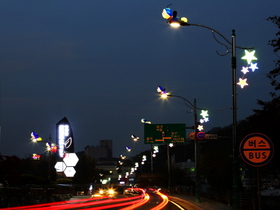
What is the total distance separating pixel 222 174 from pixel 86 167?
67001mm

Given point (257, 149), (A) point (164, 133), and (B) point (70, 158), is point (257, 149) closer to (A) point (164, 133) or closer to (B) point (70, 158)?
(A) point (164, 133)

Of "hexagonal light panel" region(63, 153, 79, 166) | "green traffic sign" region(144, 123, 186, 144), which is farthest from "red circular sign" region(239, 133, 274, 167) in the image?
"hexagonal light panel" region(63, 153, 79, 166)

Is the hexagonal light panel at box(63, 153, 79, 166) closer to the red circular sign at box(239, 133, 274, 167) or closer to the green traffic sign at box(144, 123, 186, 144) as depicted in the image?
the green traffic sign at box(144, 123, 186, 144)

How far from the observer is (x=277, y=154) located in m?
23.9

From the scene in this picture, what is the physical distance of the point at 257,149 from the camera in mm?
13266

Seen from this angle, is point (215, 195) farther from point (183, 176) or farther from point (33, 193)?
point (183, 176)

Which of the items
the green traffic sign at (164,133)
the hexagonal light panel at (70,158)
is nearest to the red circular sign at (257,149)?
the green traffic sign at (164,133)

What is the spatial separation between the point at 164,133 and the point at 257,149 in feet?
107

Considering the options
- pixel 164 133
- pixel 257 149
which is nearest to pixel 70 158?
pixel 164 133

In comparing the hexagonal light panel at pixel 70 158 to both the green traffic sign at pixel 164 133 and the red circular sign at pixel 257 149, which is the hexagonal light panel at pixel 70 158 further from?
the red circular sign at pixel 257 149

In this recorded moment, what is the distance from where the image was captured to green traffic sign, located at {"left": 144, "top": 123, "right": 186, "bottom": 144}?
45.8 metres

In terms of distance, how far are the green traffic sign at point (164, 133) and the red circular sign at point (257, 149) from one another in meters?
32.2

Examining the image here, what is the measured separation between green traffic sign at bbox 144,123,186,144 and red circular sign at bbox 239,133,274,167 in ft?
106

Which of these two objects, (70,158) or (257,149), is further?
(70,158)
